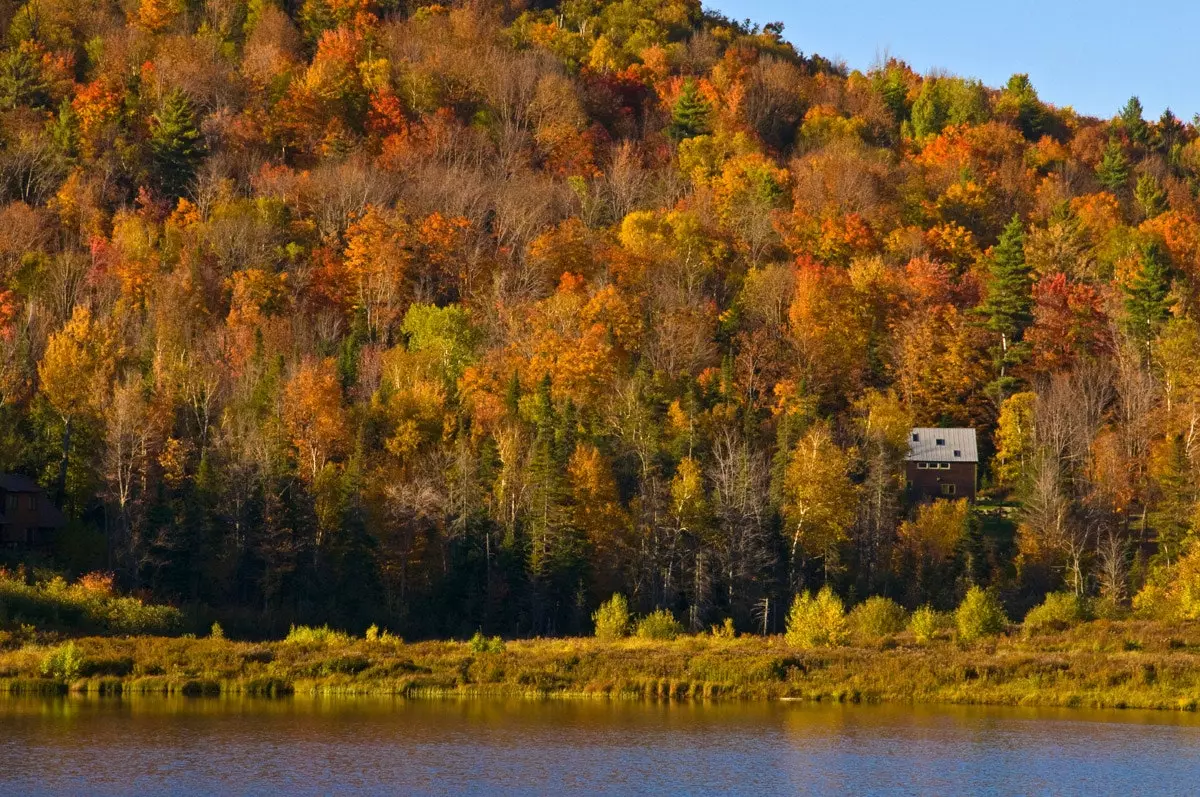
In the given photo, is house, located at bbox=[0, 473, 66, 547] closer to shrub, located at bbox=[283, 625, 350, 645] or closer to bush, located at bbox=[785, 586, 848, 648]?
shrub, located at bbox=[283, 625, 350, 645]

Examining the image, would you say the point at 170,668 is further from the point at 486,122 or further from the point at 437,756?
the point at 486,122

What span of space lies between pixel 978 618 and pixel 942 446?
108ft

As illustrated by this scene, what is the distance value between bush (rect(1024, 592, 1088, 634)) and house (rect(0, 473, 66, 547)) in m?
49.4

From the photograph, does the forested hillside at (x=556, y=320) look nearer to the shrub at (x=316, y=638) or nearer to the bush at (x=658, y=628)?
the bush at (x=658, y=628)

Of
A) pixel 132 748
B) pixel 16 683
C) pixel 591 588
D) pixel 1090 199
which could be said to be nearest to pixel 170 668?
pixel 16 683

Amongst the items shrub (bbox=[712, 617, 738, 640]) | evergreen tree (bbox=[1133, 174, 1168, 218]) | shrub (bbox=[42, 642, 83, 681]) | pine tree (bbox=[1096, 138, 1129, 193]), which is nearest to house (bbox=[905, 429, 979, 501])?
shrub (bbox=[712, 617, 738, 640])

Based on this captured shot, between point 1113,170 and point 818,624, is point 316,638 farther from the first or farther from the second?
point 1113,170

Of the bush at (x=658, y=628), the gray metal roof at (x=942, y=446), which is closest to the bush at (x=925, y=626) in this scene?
the bush at (x=658, y=628)

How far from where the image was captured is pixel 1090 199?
15175 centimetres

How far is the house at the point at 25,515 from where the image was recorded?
83.7 metres

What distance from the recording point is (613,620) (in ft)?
252

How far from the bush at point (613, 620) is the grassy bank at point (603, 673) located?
9.80 metres

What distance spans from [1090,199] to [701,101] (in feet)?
143

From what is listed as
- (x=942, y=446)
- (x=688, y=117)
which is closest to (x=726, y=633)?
(x=942, y=446)
